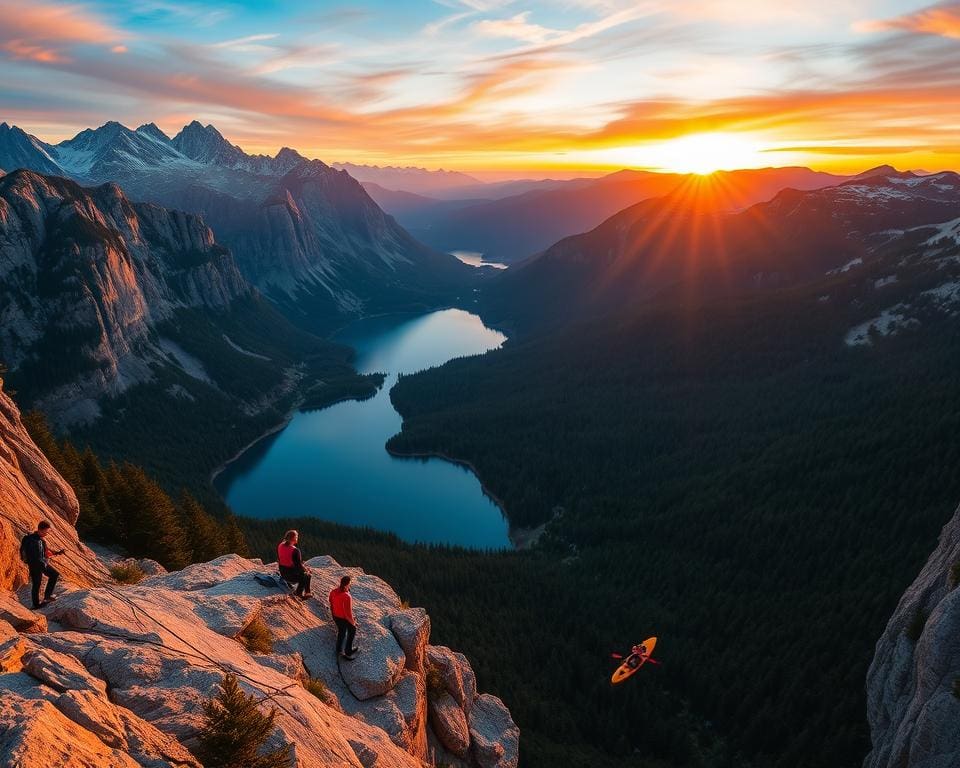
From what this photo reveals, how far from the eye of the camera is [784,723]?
63312mm

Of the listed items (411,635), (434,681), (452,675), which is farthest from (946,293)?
(411,635)

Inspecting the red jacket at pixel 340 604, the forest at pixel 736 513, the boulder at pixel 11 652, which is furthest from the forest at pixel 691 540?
the boulder at pixel 11 652

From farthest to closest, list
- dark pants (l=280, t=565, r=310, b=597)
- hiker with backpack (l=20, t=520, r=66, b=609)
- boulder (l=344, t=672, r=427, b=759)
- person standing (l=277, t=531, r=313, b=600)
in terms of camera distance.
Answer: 1. dark pants (l=280, t=565, r=310, b=597)
2. person standing (l=277, t=531, r=313, b=600)
3. boulder (l=344, t=672, r=427, b=759)
4. hiker with backpack (l=20, t=520, r=66, b=609)

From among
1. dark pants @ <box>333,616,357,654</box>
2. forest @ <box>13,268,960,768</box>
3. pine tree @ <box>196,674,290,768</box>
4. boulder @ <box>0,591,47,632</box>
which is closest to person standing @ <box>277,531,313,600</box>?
dark pants @ <box>333,616,357,654</box>

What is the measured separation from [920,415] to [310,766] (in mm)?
128107

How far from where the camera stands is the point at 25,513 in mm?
27859

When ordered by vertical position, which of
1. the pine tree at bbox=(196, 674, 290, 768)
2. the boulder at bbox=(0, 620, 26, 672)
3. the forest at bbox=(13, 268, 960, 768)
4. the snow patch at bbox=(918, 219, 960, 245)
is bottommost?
the forest at bbox=(13, 268, 960, 768)

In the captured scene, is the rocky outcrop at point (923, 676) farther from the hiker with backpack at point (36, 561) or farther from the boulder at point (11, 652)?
the hiker with backpack at point (36, 561)

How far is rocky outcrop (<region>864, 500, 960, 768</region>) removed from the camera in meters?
30.1

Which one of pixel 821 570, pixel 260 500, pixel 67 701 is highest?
pixel 67 701

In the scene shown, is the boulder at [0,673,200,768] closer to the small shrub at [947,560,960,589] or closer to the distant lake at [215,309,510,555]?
the small shrub at [947,560,960,589]

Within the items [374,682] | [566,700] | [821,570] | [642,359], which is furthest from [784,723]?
[642,359]

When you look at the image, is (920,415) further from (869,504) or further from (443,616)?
(443,616)

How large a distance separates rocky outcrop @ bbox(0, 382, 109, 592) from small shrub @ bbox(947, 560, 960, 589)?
48.0m
